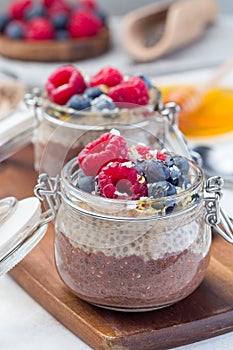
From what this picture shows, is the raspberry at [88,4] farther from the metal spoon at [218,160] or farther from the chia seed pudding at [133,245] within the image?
the chia seed pudding at [133,245]

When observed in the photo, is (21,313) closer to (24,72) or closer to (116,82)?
(116,82)

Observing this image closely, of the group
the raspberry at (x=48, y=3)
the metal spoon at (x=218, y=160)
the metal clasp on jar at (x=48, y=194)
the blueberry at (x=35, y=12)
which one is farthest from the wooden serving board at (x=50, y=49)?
the metal clasp on jar at (x=48, y=194)

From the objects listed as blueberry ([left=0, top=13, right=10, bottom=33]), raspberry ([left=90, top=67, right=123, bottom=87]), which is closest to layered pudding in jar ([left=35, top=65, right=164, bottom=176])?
raspberry ([left=90, top=67, right=123, bottom=87])

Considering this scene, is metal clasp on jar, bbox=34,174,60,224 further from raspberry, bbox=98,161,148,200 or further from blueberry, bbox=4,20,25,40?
blueberry, bbox=4,20,25,40

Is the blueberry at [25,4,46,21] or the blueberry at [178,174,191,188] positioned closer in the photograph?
the blueberry at [178,174,191,188]

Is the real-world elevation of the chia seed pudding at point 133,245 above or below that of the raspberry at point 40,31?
above

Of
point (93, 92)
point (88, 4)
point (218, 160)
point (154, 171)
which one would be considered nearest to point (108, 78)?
point (93, 92)
